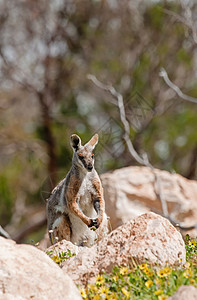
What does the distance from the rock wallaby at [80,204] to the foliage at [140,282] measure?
50.0 inches

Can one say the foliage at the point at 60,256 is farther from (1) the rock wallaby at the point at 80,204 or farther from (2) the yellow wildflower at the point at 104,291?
(2) the yellow wildflower at the point at 104,291

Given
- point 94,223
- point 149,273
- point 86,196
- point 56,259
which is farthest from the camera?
point 86,196

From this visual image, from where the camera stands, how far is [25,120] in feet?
51.7

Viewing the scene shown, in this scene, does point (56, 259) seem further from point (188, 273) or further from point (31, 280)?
point (188, 273)

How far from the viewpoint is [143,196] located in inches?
340

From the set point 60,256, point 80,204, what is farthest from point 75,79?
point 60,256

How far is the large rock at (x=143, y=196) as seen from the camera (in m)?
8.36

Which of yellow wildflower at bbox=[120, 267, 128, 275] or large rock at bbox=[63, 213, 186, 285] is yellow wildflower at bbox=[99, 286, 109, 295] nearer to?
yellow wildflower at bbox=[120, 267, 128, 275]

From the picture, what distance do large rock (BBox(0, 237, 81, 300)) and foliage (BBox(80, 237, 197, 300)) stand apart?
1.11ft

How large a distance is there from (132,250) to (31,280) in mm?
933

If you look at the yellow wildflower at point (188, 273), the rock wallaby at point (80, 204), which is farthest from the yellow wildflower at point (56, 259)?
the yellow wildflower at point (188, 273)

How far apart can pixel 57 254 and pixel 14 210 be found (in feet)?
39.8

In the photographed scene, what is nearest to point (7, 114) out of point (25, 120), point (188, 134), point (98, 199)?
point (25, 120)

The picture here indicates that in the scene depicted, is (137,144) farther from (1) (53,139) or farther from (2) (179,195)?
(2) (179,195)
